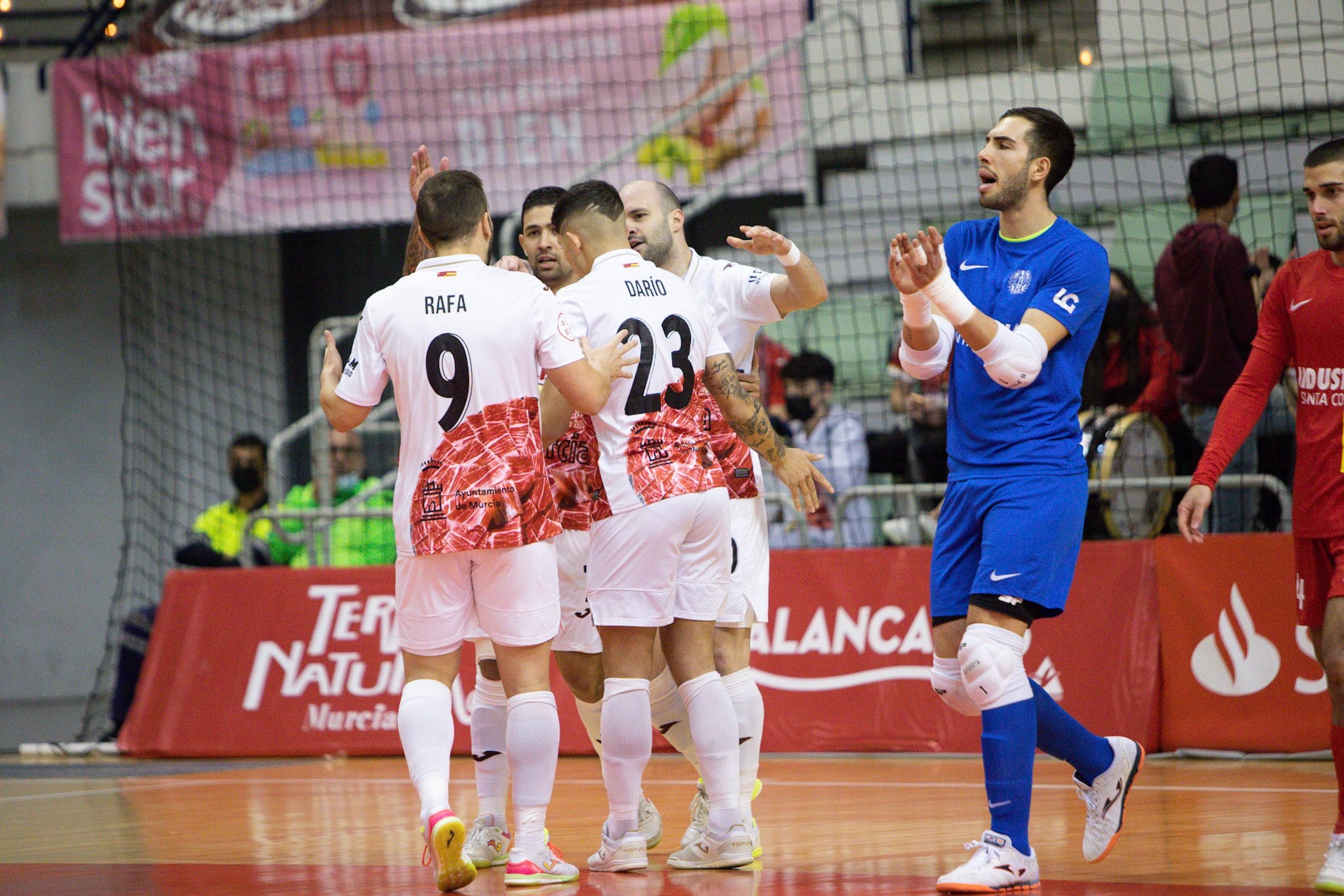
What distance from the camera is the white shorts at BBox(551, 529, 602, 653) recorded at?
5062 millimetres

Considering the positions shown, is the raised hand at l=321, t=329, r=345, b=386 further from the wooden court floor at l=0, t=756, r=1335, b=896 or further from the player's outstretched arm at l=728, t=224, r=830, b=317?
the wooden court floor at l=0, t=756, r=1335, b=896

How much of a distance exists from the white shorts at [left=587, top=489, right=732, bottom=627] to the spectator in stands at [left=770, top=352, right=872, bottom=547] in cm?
447

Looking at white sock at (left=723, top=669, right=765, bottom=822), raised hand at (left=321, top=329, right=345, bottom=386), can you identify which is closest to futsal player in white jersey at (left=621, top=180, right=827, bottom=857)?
white sock at (left=723, top=669, right=765, bottom=822)

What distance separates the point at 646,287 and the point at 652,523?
699mm

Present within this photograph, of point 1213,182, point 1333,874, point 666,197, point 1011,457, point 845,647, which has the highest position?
point 1213,182

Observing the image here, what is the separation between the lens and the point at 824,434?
30.6ft

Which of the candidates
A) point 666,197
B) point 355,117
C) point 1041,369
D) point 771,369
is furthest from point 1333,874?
point 355,117

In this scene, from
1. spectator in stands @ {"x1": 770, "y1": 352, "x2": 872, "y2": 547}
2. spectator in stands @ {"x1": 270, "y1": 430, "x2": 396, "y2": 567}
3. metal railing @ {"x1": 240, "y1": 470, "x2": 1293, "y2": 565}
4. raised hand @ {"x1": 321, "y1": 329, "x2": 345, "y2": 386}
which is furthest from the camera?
spectator in stands @ {"x1": 270, "y1": 430, "x2": 396, "y2": 567}

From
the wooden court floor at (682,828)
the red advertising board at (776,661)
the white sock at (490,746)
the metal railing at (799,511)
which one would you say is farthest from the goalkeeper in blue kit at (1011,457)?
the red advertising board at (776,661)

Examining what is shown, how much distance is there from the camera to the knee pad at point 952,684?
4.48 m

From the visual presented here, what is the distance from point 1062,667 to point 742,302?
3.14 m

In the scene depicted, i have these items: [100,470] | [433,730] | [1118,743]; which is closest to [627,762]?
[433,730]

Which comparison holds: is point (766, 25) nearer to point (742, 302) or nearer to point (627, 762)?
point (742, 302)

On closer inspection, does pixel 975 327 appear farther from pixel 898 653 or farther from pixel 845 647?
pixel 845 647
